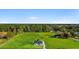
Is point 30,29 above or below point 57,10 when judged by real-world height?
below

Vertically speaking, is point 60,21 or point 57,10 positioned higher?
point 57,10

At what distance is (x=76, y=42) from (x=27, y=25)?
1.63 ft

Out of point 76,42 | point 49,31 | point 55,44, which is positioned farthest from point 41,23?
Result: point 76,42

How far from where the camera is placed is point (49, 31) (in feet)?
5.66

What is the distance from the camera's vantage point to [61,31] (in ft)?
5.69

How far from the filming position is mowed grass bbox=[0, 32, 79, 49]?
171cm

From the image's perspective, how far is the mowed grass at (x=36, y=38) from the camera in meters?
1.71

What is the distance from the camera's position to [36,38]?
1728 millimetres
